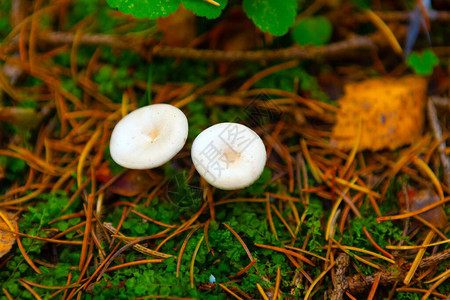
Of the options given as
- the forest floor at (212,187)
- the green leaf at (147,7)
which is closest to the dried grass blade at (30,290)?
the forest floor at (212,187)

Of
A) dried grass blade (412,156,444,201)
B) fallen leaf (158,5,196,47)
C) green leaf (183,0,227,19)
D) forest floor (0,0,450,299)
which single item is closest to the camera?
forest floor (0,0,450,299)

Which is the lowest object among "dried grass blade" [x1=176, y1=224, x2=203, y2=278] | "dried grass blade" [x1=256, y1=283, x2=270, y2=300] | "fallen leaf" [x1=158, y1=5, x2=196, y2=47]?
"dried grass blade" [x1=256, y1=283, x2=270, y2=300]

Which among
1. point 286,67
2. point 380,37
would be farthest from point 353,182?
point 380,37

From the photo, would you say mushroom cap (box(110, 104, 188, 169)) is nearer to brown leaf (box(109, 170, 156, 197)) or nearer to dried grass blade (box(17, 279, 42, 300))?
brown leaf (box(109, 170, 156, 197))

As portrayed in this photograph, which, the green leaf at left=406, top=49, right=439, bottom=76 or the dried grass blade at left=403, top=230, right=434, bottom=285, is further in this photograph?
the green leaf at left=406, top=49, right=439, bottom=76

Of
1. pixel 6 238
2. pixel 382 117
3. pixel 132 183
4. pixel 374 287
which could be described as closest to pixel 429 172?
pixel 382 117

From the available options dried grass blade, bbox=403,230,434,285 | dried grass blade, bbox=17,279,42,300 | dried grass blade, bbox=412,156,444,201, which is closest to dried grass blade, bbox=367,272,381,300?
dried grass blade, bbox=403,230,434,285
